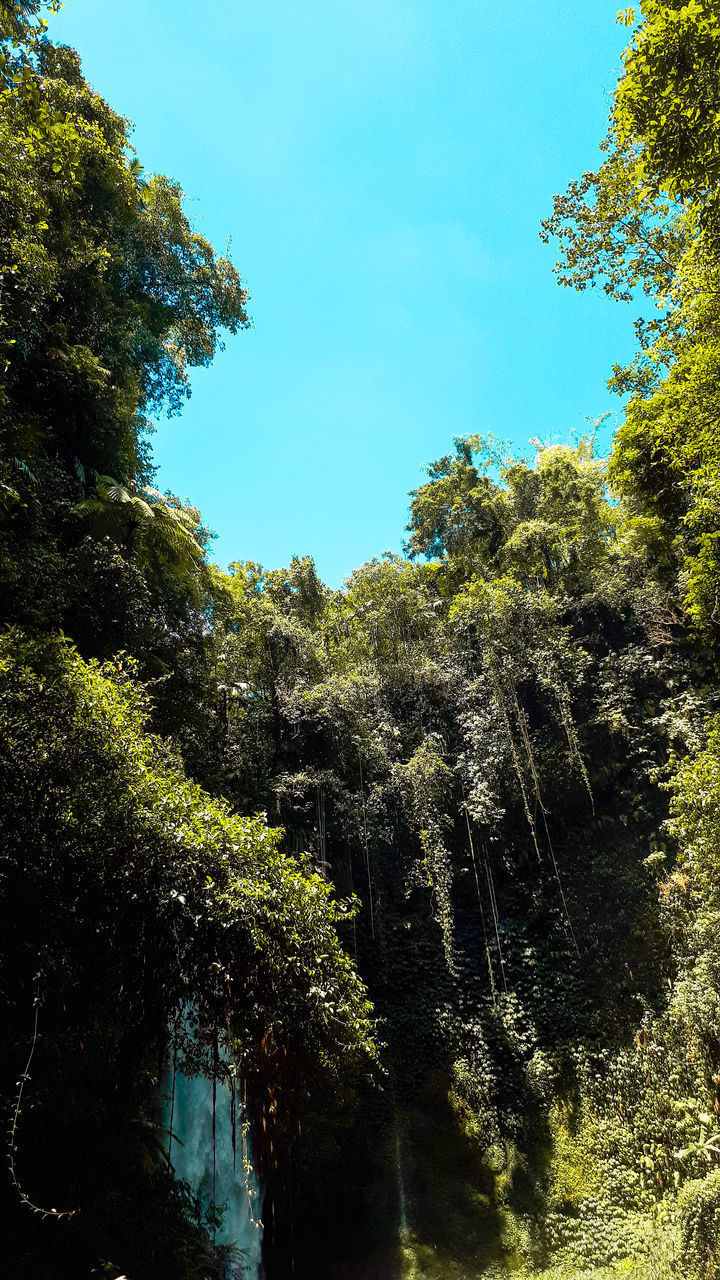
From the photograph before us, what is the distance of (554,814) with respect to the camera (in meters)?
11.5

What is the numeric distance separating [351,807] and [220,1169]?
559 cm

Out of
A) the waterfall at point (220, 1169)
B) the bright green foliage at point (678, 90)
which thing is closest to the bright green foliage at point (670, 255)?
the bright green foliage at point (678, 90)

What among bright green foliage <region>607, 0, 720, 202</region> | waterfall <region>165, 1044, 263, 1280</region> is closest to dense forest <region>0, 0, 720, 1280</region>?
bright green foliage <region>607, 0, 720, 202</region>

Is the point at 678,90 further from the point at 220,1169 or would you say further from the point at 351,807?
the point at 220,1169

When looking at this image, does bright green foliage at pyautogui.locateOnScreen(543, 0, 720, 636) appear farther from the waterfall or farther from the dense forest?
the waterfall

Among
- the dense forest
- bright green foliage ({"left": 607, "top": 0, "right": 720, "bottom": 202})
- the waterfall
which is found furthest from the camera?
the waterfall

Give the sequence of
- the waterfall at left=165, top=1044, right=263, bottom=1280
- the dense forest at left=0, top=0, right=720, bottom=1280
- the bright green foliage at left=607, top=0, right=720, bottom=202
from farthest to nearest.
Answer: the waterfall at left=165, top=1044, right=263, bottom=1280
the bright green foliage at left=607, top=0, right=720, bottom=202
the dense forest at left=0, top=0, right=720, bottom=1280

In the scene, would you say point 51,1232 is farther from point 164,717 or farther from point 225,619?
point 225,619

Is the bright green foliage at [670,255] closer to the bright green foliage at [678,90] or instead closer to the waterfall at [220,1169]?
the bright green foliage at [678,90]

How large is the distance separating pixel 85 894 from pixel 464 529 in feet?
50.5

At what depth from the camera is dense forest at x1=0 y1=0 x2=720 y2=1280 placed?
206 inches

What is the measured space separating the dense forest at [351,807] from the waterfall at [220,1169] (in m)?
0.35

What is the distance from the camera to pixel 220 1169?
8.12m

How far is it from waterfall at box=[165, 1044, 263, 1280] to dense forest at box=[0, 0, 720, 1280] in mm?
350
